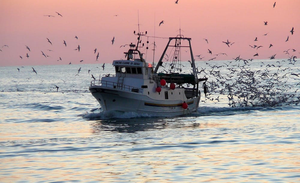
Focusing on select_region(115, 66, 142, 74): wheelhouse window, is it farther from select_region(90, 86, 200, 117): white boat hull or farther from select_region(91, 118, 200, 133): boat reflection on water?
select_region(91, 118, 200, 133): boat reflection on water

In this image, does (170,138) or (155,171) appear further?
(170,138)

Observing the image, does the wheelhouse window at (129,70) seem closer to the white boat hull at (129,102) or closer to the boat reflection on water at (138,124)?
the white boat hull at (129,102)

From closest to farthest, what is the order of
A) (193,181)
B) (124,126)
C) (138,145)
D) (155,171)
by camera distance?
(193,181)
(155,171)
(138,145)
(124,126)

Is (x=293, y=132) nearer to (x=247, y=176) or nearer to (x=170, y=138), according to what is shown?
(x=170, y=138)

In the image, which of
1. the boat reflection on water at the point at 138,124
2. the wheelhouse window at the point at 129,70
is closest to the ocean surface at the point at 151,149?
the boat reflection on water at the point at 138,124

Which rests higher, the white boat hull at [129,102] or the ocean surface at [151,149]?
the white boat hull at [129,102]

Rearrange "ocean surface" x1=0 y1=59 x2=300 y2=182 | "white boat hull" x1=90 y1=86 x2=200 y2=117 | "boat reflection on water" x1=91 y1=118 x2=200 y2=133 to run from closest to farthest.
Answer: "ocean surface" x1=0 y1=59 x2=300 y2=182
"boat reflection on water" x1=91 y1=118 x2=200 y2=133
"white boat hull" x1=90 y1=86 x2=200 y2=117

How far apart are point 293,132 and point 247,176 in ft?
41.5

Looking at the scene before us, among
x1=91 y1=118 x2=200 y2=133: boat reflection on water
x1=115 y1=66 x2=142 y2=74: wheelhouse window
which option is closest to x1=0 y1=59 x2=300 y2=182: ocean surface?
x1=91 y1=118 x2=200 y2=133: boat reflection on water

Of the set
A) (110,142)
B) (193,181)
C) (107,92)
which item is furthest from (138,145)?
(107,92)

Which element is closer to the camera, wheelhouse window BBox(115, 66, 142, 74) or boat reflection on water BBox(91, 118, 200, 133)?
boat reflection on water BBox(91, 118, 200, 133)

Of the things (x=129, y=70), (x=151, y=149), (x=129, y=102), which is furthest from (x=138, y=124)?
(x=151, y=149)

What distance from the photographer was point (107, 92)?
3975 cm

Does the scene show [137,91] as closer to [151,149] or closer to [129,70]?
[129,70]
